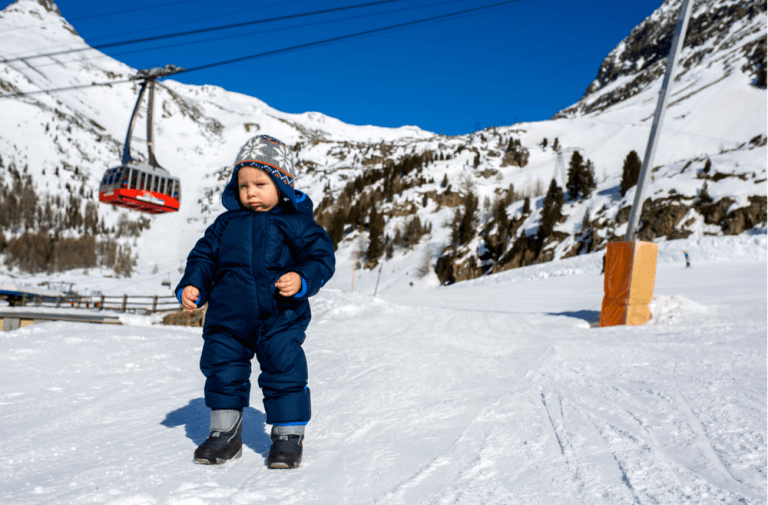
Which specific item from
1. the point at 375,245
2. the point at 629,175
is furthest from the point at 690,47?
the point at 375,245

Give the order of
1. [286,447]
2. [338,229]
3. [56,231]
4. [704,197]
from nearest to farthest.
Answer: [286,447]
[704,197]
[338,229]
[56,231]

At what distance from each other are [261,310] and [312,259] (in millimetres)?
309

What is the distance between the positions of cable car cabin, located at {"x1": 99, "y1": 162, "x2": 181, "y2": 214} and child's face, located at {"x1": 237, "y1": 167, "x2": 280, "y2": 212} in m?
14.9

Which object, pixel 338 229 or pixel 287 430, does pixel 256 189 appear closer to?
pixel 287 430

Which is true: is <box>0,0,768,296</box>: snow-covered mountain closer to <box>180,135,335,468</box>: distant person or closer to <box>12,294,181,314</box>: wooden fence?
<box>12,294,181,314</box>: wooden fence

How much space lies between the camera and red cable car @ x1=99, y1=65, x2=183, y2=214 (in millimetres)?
14648

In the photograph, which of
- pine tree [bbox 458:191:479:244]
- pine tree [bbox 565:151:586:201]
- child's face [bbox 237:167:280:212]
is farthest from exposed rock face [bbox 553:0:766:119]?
child's face [bbox 237:167:280:212]

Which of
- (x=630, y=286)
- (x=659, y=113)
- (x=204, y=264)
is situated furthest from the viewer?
(x=659, y=113)

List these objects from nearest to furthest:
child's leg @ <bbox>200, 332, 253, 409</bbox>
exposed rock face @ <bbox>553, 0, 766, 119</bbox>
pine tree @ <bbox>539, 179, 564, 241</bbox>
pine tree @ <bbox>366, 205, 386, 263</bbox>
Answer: child's leg @ <bbox>200, 332, 253, 409</bbox> < pine tree @ <bbox>539, 179, 564, 241</bbox> < pine tree @ <bbox>366, 205, 386, 263</bbox> < exposed rock face @ <bbox>553, 0, 766, 119</bbox>

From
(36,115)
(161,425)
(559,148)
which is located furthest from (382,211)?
(36,115)

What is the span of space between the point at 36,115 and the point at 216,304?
20394 cm

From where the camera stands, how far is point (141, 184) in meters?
15.1

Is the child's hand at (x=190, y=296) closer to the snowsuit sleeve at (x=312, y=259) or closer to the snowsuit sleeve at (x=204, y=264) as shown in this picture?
the snowsuit sleeve at (x=204, y=264)

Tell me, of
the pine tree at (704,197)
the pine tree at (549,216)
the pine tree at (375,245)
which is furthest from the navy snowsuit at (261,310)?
the pine tree at (375,245)
